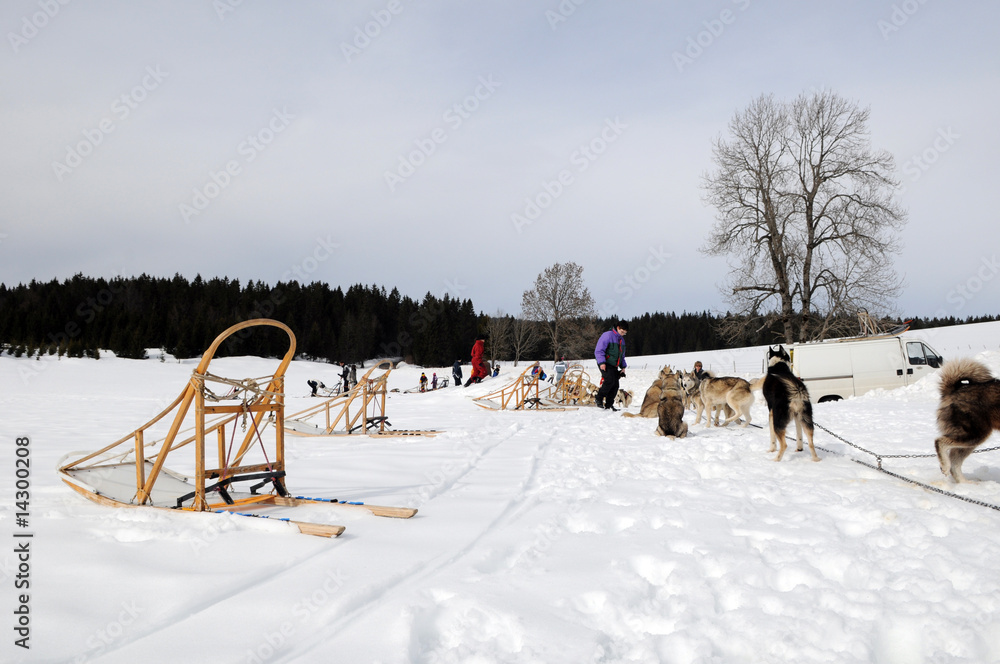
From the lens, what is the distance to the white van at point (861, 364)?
1325cm

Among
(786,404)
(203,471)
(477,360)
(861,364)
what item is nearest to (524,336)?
(477,360)

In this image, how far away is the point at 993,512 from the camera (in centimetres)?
316

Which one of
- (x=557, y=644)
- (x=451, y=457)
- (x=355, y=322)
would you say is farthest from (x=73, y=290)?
(x=557, y=644)

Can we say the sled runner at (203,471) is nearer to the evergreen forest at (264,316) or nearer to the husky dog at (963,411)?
the husky dog at (963,411)

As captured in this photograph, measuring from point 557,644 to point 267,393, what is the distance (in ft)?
8.10

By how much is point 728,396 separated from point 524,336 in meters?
40.1

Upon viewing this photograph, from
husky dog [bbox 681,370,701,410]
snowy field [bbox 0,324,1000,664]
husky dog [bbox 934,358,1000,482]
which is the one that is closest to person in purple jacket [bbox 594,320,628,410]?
husky dog [bbox 681,370,701,410]

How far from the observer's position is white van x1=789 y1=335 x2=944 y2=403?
13.2m

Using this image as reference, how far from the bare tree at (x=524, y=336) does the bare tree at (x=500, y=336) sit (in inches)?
30.2

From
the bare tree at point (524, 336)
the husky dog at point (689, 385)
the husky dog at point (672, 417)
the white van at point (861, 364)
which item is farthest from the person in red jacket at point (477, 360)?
the bare tree at point (524, 336)

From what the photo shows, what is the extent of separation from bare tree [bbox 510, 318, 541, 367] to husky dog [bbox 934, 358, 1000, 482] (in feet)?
137

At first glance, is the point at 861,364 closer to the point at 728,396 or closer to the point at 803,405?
the point at 728,396

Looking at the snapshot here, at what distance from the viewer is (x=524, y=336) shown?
48.4 metres

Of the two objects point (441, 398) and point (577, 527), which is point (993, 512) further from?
point (441, 398)
